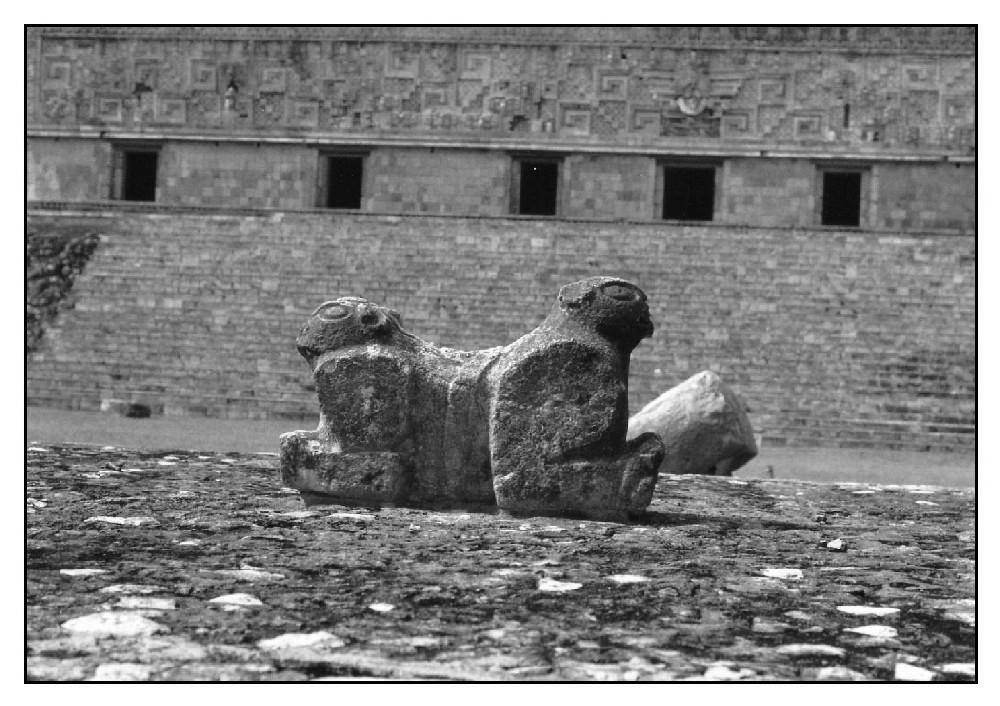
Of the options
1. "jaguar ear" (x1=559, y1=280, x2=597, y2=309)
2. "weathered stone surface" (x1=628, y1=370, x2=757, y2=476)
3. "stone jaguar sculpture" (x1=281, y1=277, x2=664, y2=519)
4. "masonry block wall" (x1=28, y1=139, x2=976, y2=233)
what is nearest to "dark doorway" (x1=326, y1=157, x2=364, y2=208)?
"masonry block wall" (x1=28, y1=139, x2=976, y2=233)

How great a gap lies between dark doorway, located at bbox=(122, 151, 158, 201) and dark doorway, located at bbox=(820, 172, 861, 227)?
11.9 metres

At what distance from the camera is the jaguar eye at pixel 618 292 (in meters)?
5.98

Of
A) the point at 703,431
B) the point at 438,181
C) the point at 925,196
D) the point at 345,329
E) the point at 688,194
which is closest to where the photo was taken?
the point at 345,329

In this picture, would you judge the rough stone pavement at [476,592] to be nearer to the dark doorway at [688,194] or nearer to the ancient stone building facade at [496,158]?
the ancient stone building facade at [496,158]

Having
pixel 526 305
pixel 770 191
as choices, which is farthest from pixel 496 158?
pixel 526 305

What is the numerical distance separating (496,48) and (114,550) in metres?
18.4

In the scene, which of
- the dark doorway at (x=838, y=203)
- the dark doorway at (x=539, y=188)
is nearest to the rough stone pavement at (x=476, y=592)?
the dark doorway at (x=539, y=188)

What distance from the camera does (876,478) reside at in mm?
9664

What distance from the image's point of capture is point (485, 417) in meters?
5.98

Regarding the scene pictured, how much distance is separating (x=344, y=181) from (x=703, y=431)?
51.2 ft

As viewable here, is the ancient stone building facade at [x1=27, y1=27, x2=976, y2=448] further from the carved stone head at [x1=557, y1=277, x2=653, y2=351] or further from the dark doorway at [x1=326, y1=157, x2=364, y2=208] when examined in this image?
the carved stone head at [x1=557, y1=277, x2=653, y2=351]

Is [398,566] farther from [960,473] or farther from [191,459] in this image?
Result: [960,473]

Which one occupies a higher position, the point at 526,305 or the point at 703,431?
the point at 526,305

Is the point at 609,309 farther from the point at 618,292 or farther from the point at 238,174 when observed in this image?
the point at 238,174
